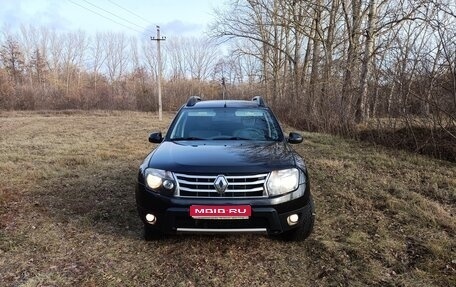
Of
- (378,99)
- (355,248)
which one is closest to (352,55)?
→ (378,99)

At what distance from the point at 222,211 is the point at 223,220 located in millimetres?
98

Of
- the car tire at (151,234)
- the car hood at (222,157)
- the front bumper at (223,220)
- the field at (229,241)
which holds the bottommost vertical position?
the field at (229,241)

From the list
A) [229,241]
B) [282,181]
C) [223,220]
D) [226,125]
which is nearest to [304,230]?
[282,181]

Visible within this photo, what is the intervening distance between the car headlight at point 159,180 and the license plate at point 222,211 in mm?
331

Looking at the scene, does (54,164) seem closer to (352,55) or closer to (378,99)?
(378,99)

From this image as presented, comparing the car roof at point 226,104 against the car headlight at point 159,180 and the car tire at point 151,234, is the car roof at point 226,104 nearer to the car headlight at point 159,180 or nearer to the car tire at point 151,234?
the car headlight at point 159,180

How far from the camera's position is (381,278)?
3.49 metres

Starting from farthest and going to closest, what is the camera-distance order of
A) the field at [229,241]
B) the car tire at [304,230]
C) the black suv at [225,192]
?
the car tire at [304,230] < the black suv at [225,192] < the field at [229,241]

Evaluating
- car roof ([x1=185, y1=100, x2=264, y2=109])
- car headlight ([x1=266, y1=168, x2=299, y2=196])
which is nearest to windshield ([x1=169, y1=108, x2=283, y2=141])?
car roof ([x1=185, y1=100, x2=264, y2=109])

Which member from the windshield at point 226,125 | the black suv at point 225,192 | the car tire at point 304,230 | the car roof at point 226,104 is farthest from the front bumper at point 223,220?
the car roof at point 226,104

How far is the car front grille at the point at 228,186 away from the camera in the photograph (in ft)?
12.1

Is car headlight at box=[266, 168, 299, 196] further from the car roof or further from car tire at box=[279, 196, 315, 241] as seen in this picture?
the car roof

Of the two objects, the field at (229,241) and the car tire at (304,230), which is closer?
the field at (229,241)

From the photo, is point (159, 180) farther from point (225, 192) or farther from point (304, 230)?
point (304, 230)
